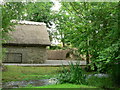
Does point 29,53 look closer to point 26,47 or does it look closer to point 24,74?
point 26,47

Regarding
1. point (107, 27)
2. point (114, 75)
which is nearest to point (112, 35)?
point (107, 27)

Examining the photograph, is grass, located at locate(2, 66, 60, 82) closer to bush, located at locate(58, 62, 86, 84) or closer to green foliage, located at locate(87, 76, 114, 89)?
bush, located at locate(58, 62, 86, 84)

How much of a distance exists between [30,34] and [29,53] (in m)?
1.87

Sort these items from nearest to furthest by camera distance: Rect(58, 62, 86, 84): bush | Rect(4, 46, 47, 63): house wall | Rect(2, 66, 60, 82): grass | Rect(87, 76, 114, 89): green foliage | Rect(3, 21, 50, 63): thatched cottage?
Rect(58, 62, 86, 84): bush, Rect(87, 76, 114, 89): green foliage, Rect(2, 66, 60, 82): grass, Rect(3, 21, 50, 63): thatched cottage, Rect(4, 46, 47, 63): house wall

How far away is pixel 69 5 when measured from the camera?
1075 centimetres

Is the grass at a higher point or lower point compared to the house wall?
lower

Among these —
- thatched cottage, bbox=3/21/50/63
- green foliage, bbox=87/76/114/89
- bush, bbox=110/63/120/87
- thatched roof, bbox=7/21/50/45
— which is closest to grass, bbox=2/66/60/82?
green foliage, bbox=87/76/114/89

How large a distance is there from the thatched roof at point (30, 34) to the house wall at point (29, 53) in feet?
1.87

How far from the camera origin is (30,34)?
16.1 meters

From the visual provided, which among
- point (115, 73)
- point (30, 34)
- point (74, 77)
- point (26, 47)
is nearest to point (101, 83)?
point (115, 73)

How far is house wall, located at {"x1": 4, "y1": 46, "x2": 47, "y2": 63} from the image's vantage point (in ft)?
48.9

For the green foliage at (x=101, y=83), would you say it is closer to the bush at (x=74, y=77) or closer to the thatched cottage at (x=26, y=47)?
the bush at (x=74, y=77)

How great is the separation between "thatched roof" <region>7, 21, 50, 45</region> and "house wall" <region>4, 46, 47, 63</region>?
0.57m

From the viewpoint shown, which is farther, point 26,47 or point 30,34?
point 30,34
